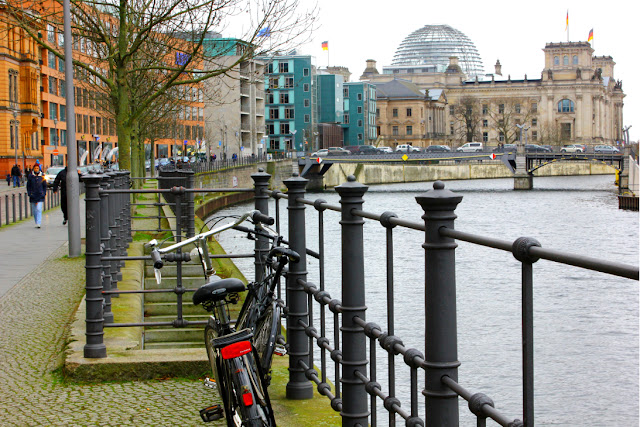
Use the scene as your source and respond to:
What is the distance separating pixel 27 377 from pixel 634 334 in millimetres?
17906

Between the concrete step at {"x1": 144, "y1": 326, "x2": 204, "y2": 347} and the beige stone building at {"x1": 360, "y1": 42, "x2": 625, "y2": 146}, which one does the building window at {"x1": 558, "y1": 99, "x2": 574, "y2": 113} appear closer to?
the beige stone building at {"x1": 360, "y1": 42, "x2": 625, "y2": 146}

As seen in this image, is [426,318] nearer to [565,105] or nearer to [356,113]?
[356,113]

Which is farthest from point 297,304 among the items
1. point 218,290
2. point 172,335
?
point 172,335

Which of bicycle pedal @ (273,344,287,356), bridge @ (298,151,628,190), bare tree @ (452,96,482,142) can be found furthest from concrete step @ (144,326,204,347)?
bare tree @ (452,96,482,142)

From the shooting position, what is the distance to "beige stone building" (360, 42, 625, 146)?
554 feet

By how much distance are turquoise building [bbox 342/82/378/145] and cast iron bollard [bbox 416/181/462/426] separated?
141 meters

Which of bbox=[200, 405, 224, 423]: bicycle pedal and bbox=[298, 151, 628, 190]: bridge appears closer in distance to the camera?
bbox=[200, 405, 224, 423]: bicycle pedal

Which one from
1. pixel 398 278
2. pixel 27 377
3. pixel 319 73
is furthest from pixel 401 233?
pixel 319 73

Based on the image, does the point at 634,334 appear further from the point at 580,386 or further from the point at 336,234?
the point at 336,234

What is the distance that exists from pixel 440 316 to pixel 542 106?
577 feet

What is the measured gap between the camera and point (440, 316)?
3.51 metres

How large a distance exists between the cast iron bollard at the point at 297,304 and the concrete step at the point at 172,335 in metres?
5.19

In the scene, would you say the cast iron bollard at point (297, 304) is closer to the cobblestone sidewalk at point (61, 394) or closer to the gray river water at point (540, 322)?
the cobblestone sidewalk at point (61, 394)

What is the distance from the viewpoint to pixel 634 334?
71.0 ft
